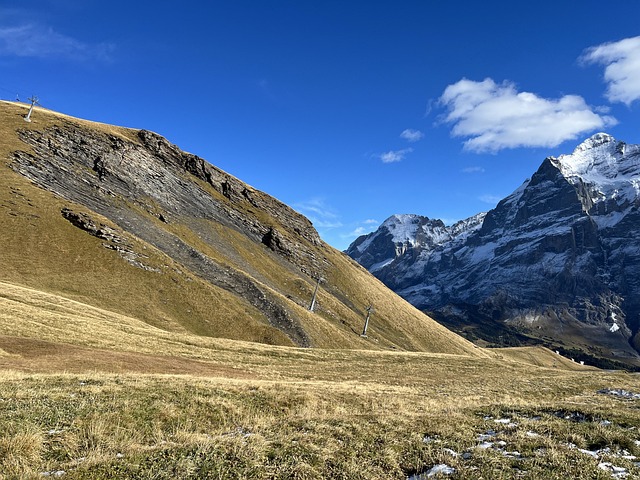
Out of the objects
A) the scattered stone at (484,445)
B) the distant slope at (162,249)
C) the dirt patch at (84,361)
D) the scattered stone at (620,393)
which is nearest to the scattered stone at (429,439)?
the scattered stone at (484,445)

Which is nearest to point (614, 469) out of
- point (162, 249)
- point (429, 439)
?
point (429, 439)

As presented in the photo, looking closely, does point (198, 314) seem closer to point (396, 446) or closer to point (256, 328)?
point (256, 328)

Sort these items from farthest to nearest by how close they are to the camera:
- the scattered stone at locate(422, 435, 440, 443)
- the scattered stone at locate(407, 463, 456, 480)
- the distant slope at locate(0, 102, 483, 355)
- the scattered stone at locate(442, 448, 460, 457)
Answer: the distant slope at locate(0, 102, 483, 355), the scattered stone at locate(422, 435, 440, 443), the scattered stone at locate(442, 448, 460, 457), the scattered stone at locate(407, 463, 456, 480)

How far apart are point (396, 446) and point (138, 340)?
36.7m

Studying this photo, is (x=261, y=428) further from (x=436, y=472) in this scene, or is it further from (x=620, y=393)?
(x=620, y=393)

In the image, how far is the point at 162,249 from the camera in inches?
3041

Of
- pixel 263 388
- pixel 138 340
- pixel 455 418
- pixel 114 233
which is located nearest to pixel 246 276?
pixel 114 233

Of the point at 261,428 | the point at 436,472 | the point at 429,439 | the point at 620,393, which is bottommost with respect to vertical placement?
the point at 261,428

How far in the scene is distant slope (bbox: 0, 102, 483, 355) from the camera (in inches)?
2413

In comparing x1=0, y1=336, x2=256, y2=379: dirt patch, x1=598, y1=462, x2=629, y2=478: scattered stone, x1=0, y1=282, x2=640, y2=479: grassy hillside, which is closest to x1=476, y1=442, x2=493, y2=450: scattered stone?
x1=0, y1=282, x2=640, y2=479: grassy hillside

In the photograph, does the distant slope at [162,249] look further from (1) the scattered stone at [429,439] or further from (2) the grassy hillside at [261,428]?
(1) the scattered stone at [429,439]

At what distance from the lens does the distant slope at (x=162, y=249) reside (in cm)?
6128

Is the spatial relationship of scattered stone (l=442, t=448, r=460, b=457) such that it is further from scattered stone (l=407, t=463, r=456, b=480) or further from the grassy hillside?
scattered stone (l=407, t=463, r=456, b=480)

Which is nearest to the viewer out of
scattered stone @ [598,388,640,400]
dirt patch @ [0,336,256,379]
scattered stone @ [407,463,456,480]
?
scattered stone @ [407,463,456,480]
